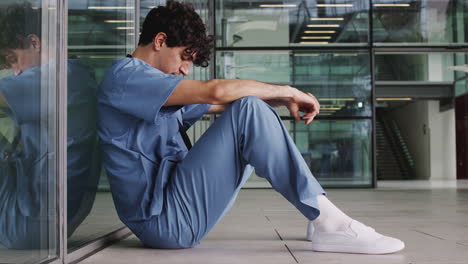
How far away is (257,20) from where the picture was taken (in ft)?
26.4

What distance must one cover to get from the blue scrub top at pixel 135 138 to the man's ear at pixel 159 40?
0.43 feet

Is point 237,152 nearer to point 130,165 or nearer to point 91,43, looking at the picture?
point 130,165

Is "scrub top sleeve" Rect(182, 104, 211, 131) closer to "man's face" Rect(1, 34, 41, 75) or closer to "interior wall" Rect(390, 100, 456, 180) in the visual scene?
"man's face" Rect(1, 34, 41, 75)

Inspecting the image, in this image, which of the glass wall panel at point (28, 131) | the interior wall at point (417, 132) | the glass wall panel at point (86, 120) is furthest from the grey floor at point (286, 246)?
the interior wall at point (417, 132)

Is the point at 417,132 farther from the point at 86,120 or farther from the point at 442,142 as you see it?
the point at 86,120

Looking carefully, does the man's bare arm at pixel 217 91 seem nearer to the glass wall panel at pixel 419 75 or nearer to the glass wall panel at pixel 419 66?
the glass wall panel at pixel 419 66

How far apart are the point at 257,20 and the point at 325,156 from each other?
2.19 metres

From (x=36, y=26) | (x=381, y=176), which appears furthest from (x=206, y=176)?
(x=381, y=176)

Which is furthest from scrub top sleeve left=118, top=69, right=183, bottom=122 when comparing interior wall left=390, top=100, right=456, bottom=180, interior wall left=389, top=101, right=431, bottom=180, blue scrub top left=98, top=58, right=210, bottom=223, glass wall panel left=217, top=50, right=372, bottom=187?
interior wall left=389, top=101, right=431, bottom=180

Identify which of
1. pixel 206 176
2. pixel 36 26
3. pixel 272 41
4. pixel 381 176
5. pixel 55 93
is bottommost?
pixel 381 176

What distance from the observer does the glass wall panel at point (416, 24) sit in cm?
793

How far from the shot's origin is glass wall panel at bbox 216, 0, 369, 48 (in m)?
7.90

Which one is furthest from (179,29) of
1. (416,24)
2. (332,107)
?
(416,24)

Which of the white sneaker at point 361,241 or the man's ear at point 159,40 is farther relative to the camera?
the man's ear at point 159,40
